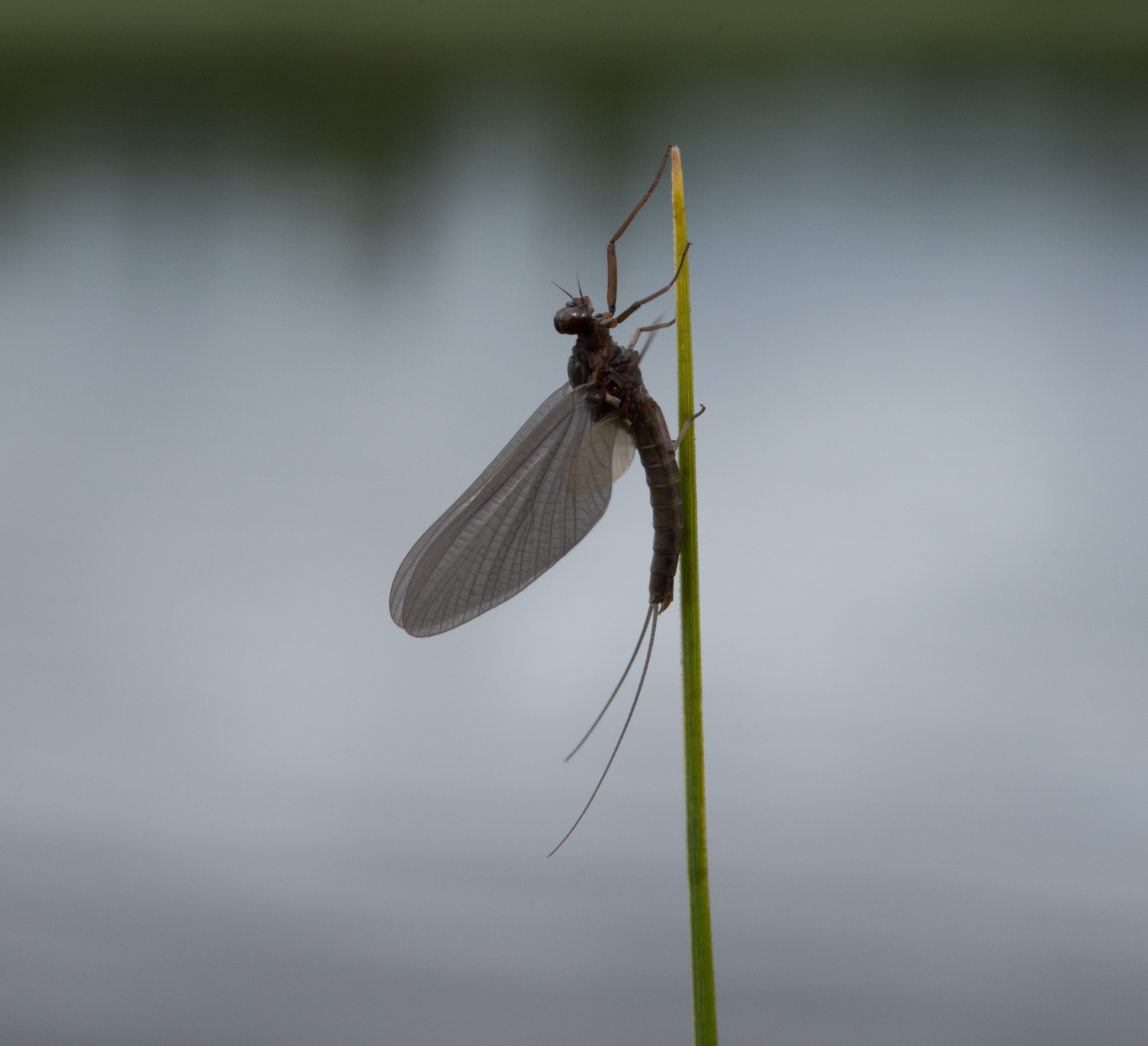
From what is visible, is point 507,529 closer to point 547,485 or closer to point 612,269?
point 547,485

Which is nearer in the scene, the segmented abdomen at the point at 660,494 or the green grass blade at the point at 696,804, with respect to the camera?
the green grass blade at the point at 696,804

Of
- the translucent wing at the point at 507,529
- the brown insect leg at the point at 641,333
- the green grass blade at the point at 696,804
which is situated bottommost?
the green grass blade at the point at 696,804

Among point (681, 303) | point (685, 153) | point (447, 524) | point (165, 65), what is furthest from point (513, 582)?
point (165, 65)

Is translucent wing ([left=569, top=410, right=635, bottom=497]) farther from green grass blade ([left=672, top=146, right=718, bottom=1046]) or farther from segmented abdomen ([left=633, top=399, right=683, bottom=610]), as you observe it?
green grass blade ([left=672, top=146, right=718, bottom=1046])

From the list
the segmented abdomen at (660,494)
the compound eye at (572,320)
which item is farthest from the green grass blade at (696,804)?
the compound eye at (572,320)

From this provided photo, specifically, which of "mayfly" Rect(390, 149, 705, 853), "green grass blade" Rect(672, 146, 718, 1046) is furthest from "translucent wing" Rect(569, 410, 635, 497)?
"green grass blade" Rect(672, 146, 718, 1046)

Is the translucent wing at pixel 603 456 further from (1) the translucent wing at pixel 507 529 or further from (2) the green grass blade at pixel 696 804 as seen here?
(2) the green grass blade at pixel 696 804
